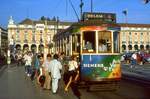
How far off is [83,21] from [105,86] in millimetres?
3016

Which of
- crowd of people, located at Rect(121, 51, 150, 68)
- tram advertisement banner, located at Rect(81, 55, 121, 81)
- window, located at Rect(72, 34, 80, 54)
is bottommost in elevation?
crowd of people, located at Rect(121, 51, 150, 68)

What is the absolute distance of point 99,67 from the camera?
19.5m

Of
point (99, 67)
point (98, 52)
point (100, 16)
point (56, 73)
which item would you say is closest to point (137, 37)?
point (100, 16)

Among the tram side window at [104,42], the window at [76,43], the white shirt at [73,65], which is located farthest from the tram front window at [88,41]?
the white shirt at [73,65]

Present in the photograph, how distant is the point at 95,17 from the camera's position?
21.1 metres

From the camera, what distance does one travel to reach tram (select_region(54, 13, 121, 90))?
19.6 m

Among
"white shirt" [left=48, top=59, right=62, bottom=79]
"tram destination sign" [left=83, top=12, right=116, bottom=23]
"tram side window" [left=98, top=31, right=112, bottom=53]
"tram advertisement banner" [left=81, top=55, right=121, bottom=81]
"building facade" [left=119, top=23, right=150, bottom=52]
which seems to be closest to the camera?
"white shirt" [left=48, top=59, right=62, bottom=79]

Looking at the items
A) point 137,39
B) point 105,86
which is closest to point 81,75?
point 105,86

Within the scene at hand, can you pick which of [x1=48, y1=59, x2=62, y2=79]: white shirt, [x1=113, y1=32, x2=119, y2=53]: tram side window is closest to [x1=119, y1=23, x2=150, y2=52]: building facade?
[x1=113, y1=32, x2=119, y2=53]: tram side window

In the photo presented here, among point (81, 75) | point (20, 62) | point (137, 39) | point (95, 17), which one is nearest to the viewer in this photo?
point (81, 75)

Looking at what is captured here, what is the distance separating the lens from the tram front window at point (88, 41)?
20.1 metres

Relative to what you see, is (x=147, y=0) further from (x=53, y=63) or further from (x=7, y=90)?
(x=7, y=90)

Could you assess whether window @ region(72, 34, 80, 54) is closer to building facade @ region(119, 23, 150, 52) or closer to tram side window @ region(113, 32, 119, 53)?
tram side window @ region(113, 32, 119, 53)

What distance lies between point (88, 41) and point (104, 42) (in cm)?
70
